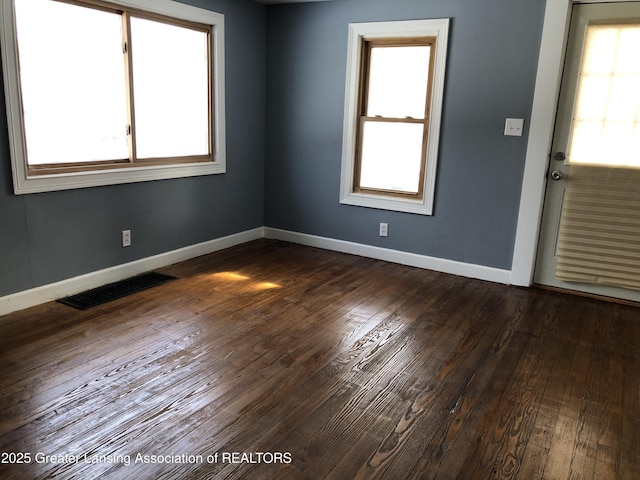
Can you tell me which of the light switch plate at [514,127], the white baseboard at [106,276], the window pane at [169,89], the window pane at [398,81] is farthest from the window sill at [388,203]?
the window pane at [169,89]

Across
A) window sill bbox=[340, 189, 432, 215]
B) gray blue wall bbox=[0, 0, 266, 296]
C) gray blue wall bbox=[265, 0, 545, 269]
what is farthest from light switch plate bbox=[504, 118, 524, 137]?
gray blue wall bbox=[0, 0, 266, 296]

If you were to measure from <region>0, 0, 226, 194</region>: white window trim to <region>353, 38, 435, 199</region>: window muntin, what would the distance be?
1304mm

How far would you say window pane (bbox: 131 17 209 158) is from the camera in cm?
395

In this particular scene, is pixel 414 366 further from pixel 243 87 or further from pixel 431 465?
pixel 243 87

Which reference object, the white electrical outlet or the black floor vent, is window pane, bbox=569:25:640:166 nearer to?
the black floor vent

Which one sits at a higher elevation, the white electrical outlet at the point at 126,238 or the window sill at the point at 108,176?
the window sill at the point at 108,176

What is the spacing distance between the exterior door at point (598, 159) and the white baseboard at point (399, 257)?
0.53 meters

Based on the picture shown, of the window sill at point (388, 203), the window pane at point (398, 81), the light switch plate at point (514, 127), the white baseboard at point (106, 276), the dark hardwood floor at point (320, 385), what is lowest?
the dark hardwood floor at point (320, 385)

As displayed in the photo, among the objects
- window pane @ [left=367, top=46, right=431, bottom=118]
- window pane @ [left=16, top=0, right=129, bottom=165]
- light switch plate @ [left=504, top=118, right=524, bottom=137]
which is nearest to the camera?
window pane @ [left=16, top=0, right=129, bottom=165]

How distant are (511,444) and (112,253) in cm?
306

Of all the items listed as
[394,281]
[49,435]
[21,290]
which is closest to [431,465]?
[49,435]

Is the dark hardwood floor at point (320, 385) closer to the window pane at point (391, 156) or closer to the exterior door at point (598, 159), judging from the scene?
the exterior door at point (598, 159)

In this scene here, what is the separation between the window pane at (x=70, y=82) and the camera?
3217 millimetres

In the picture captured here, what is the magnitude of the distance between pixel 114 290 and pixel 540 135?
3.41m
